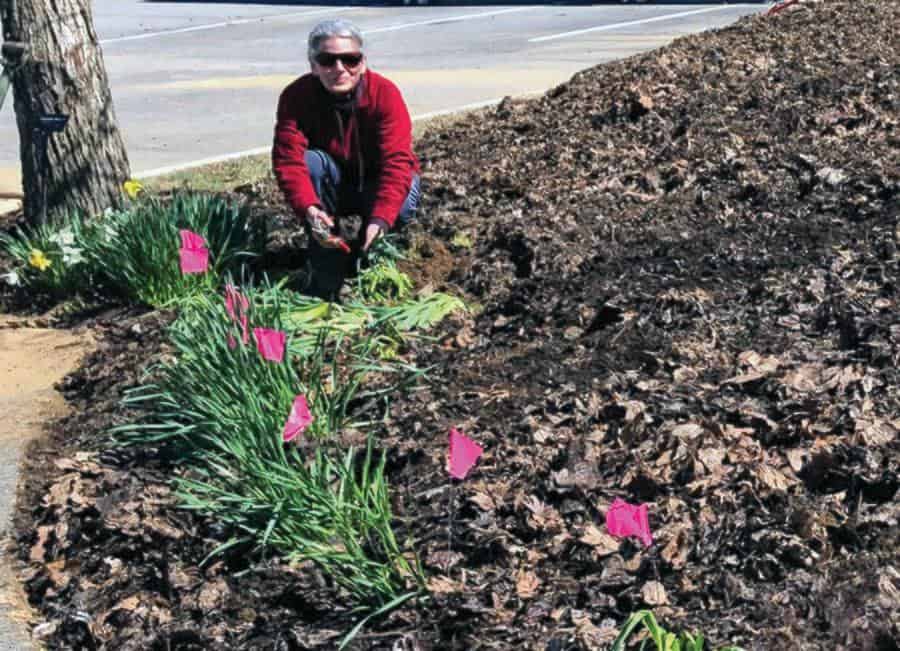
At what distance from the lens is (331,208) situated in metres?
5.28

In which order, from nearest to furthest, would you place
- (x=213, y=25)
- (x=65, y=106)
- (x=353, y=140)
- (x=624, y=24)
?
(x=353, y=140) → (x=65, y=106) → (x=624, y=24) → (x=213, y=25)

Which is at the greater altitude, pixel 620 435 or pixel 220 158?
pixel 620 435

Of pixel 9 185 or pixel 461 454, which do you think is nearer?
pixel 461 454

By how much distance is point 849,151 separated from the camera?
5.45 metres

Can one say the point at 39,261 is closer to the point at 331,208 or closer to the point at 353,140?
the point at 331,208

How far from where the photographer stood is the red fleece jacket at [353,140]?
4980mm

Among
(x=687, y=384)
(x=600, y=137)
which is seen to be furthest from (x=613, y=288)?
(x=600, y=137)

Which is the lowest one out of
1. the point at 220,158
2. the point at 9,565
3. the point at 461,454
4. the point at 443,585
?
the point at 220,158

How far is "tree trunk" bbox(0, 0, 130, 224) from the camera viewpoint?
20.2 ft

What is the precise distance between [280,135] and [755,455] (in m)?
2.57

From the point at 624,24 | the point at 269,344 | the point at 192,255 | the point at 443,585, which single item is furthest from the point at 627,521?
the point at 624,24

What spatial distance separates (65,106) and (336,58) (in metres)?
2.00

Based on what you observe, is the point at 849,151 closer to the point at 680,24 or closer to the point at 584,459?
the point at 584,459

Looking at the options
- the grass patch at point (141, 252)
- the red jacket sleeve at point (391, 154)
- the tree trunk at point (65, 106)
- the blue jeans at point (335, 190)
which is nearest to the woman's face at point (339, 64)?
the red jacket sleeve at point (391, 154)
